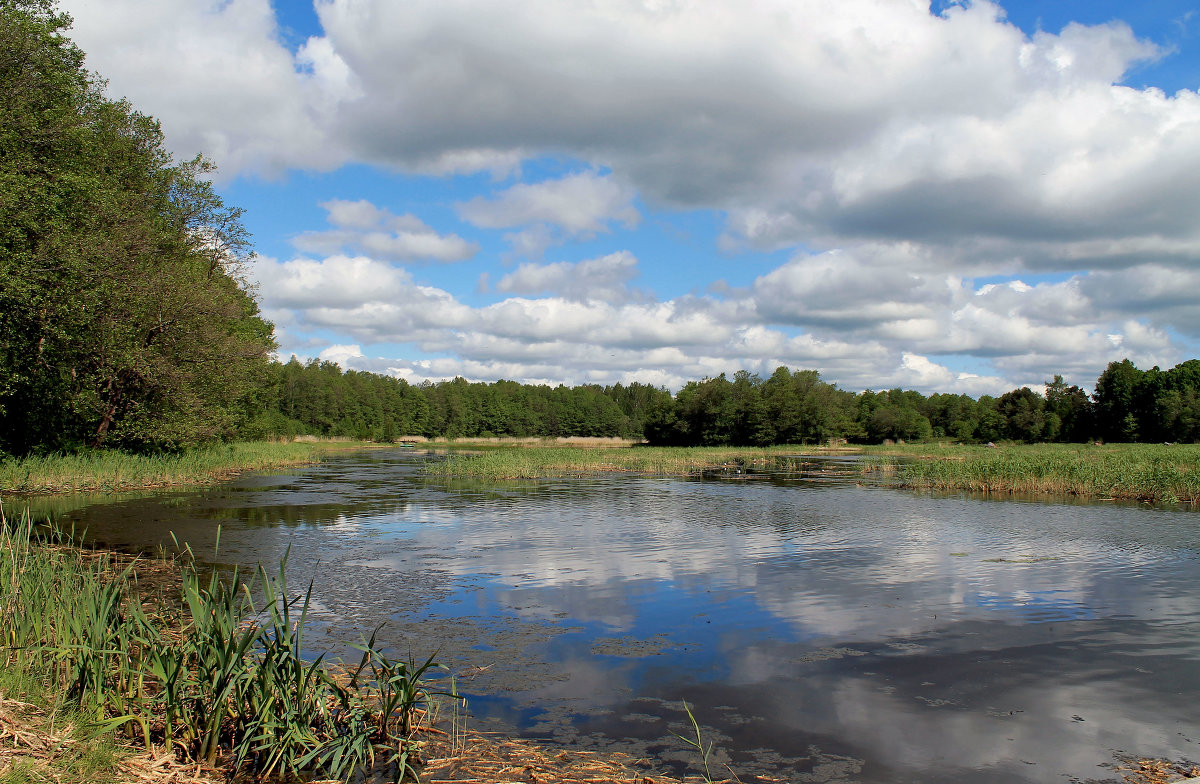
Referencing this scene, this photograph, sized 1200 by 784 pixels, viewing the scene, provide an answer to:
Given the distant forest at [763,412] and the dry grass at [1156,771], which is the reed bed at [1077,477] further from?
the distant forest at [763,412]

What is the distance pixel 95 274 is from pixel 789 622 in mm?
21362

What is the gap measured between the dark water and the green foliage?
6008 millimetres

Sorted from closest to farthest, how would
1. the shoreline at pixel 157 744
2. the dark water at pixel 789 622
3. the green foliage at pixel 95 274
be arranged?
the shoreline at pixel 157 744 < the dark water at pixel 789 622 < the green foliage at pixel 95 274

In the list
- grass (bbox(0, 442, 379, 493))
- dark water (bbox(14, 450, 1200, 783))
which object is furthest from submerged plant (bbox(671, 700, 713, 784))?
grass (bbox(0, 442, 379, 493))

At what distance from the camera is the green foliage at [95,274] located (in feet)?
62.6

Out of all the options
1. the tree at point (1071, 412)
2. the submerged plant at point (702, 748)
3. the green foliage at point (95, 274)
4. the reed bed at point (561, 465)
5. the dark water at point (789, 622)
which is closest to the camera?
the submerged plant at point (702, 748)

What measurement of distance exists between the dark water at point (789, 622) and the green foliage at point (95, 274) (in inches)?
237

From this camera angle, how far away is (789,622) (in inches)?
408

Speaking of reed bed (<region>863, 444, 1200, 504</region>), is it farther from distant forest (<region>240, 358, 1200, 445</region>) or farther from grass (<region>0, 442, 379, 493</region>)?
distant forest (<region>240, 358, 1200, 445</region>)

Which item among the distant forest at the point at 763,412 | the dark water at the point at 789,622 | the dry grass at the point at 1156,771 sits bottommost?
the dark water at the point at 789,622

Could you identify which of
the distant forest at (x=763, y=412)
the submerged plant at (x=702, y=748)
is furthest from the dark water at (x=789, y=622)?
the distant forest at (x=763, y=412)

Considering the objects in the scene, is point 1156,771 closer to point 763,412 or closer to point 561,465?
point 561,465

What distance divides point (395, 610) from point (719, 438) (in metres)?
81.7

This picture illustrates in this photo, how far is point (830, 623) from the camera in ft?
33.8
